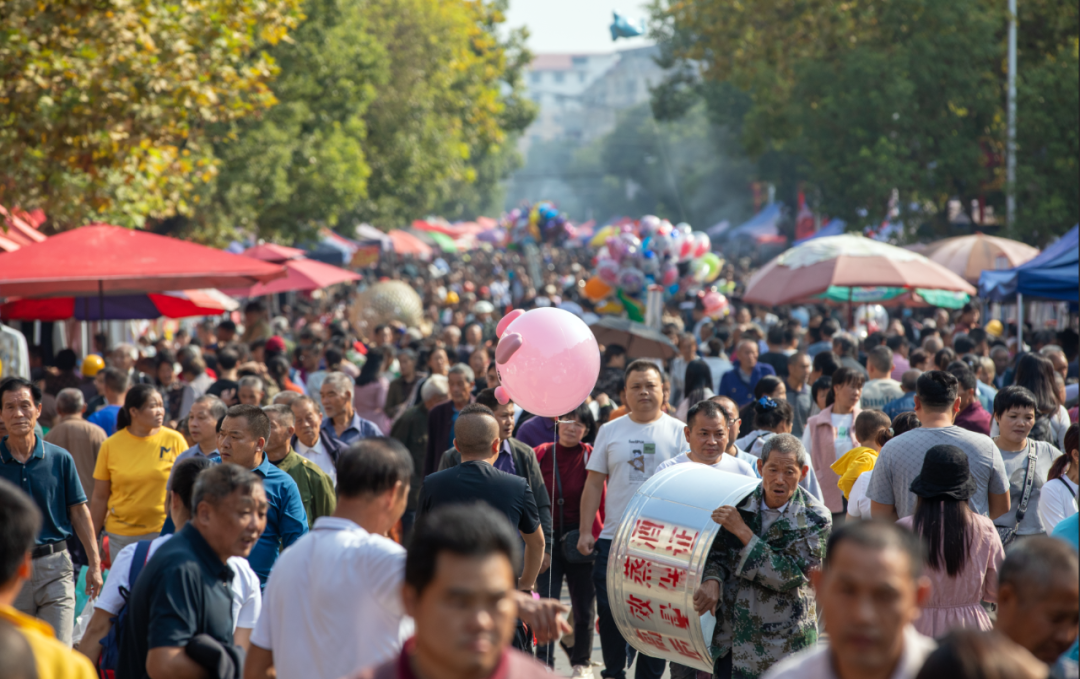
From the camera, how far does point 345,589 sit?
3.31 metres

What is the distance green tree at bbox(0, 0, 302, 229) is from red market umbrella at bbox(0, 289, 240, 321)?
98cm

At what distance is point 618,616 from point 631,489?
132cm

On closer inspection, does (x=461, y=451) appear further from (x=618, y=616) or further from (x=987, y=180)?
(x=987, y=180)

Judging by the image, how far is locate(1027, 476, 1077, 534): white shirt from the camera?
5.21 metres

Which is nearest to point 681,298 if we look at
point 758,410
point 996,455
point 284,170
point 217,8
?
point 284,170

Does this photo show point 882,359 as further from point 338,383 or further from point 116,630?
point 116,630

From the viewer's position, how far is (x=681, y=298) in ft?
72.3

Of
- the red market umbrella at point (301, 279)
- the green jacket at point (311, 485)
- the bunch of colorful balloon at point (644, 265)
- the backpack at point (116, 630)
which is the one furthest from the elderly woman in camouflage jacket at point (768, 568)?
the bunch of colorful balloon at point (644, 265)

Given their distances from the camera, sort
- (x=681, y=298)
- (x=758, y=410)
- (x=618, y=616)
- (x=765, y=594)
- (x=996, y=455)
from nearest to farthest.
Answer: (x=765, y=594)
(x=618, y=616)
(x=996, y=455)
(x=758, y=410)
(x=681, y=298)

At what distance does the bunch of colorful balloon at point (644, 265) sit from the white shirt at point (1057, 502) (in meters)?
13.3

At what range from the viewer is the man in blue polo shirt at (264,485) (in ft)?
16.6

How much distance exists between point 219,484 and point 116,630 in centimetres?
80

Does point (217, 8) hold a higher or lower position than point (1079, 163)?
higher

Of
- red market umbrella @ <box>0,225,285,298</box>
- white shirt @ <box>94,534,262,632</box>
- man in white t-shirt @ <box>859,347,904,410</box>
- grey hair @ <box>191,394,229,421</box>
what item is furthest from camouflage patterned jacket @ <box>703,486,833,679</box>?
red market umbrella @ <box>0,225,285,298</box>
